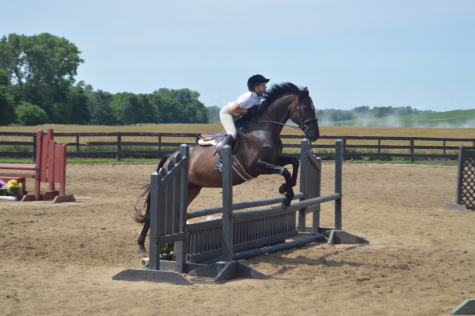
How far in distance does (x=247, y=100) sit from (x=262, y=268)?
6.46 feet

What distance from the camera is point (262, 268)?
18.6 feet

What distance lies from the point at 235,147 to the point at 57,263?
241 cm

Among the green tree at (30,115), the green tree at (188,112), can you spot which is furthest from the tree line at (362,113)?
the green tree at (30,115)

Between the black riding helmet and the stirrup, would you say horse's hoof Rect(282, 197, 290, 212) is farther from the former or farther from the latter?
the black riding helmet

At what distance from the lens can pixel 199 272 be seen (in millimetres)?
5223

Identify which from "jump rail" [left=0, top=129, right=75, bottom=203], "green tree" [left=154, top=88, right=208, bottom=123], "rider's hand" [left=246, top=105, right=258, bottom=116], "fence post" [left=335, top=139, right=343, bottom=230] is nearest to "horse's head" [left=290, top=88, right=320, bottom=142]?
"rider's hand" [left=246, top=105, right=258, bottom=116]

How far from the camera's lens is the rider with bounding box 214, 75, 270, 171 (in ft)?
20.0

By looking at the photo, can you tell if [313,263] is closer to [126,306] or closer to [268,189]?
[126,306]

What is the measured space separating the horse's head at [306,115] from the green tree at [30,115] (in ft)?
182

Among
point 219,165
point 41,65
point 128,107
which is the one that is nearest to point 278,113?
point 219,165

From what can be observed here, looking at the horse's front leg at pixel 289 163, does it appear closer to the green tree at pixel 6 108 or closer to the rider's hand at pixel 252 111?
the rider's hand at pixel 252 111

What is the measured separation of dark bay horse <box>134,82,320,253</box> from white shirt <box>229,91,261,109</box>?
0.72 feet

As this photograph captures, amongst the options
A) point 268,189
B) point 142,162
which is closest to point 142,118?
point 142,162

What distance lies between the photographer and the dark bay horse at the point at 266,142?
19.9 feet
